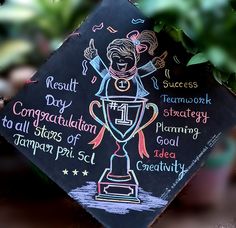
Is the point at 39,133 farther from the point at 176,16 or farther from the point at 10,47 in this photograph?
the point at 176,16

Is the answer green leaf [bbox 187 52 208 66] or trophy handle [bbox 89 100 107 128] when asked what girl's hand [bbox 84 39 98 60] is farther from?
green leaf [bbox 187 52 208 66]

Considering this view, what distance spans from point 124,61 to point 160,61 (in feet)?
0.35

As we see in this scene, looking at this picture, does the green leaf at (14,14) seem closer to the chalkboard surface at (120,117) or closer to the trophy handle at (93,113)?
the chalkboard surface at (120,117)

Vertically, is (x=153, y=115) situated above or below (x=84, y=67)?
below

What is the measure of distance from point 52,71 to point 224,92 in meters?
0.52

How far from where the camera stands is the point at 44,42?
4.12ft

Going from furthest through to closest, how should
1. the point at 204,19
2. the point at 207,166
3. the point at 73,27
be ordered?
1. the point at 207,166
2. the point at 73,27
3. the point at 204,19

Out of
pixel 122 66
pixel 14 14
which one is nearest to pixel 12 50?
pixel 14 14

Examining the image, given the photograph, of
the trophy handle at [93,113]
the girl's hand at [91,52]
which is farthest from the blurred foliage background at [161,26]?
the trophy handle at [93,113]

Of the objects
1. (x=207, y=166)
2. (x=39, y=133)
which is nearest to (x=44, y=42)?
(x=39, y=133)

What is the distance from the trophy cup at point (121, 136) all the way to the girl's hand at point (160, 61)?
110 mm

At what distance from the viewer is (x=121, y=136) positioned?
134 centimetres

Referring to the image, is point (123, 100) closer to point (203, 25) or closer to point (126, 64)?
point (126, 64)

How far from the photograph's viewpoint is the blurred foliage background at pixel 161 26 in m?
1.18
